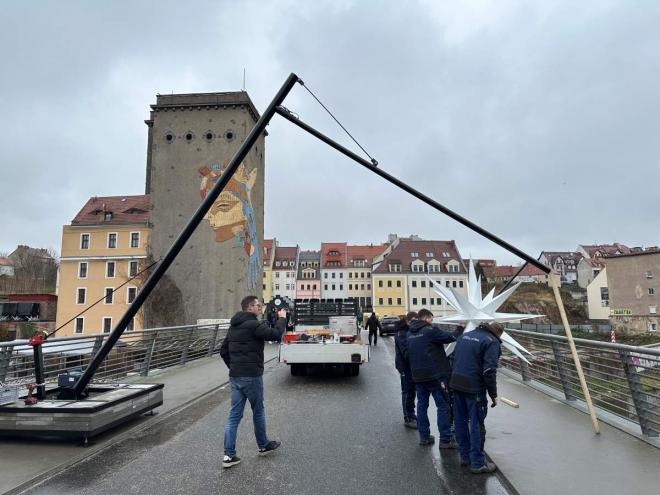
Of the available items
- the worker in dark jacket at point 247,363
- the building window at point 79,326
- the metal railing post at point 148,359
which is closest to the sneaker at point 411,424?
the worker in dark jacket at point 247,363

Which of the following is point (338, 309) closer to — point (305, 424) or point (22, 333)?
point (305, 424)

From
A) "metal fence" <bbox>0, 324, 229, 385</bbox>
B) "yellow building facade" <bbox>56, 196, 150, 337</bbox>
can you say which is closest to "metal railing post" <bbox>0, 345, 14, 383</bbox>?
"metal fence" <bbox>0, 324, 229, 385</bbox>

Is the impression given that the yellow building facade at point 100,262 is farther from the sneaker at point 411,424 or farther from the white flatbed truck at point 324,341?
the sneaker at point 411,424

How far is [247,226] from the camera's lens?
141ft

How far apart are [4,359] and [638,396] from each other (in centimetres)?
984

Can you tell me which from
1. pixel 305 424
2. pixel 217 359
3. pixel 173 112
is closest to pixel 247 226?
pixel 173 112

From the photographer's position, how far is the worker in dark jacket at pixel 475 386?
201 inches

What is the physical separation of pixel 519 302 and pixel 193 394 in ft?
222

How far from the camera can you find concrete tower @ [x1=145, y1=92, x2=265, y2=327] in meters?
41.0

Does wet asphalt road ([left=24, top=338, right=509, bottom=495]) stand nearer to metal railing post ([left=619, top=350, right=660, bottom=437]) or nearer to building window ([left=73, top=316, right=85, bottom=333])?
metal railing post ([left=619, top=350, right=660, bottom=437])

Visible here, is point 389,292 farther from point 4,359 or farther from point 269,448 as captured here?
point 269,448

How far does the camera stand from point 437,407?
238 inches

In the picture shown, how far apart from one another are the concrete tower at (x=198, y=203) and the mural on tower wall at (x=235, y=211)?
90 mm

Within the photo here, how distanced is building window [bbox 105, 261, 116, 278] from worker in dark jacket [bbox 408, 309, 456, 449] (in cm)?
4686
